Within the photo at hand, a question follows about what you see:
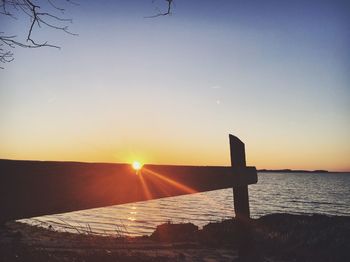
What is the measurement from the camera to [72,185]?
1478 millimetres

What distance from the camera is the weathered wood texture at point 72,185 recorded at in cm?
126

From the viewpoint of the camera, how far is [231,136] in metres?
3.52

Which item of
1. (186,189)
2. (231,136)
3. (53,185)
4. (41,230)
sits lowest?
(41,230)

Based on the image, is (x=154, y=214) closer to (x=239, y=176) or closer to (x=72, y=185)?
(x=239, y=176)

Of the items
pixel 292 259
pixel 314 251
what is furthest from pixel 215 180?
pixel 314 251

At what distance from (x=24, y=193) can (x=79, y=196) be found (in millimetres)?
276

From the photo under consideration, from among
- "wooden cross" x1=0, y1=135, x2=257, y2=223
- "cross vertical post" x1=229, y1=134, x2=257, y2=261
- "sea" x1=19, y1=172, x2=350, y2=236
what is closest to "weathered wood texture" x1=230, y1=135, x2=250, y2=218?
"cross vertical post" x1=229, y1=134, x2=257, y2=261

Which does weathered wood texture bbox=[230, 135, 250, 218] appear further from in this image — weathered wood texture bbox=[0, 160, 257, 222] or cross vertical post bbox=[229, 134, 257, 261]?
weathered wood texture bbox=[0, 160, 257, 222]

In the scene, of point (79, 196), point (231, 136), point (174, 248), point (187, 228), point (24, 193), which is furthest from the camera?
point (187, 228)

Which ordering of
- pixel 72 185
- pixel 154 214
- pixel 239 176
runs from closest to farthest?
pixel 72 185 < pixel 239 176 < pixel 154 214

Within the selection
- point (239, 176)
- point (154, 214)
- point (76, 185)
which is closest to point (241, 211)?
point (239, 176)

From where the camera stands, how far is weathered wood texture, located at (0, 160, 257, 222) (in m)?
1.26

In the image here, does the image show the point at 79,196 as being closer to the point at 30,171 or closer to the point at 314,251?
the point at 30,171

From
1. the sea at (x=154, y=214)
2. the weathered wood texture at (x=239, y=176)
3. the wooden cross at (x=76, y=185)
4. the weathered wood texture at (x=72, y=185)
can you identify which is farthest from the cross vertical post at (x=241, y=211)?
the sea at (x=154, y=214)
